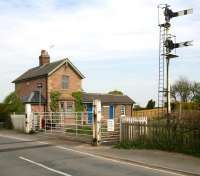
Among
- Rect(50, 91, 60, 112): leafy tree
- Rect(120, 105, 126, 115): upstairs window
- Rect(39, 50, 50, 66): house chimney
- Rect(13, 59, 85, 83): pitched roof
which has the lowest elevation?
Rect(120, 105, 126, 115): upstairs window

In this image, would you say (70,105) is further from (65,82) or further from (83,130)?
(83,130)

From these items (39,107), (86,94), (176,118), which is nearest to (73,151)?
(176,118)

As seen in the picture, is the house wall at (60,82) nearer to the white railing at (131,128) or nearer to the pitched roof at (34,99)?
the pitched roof at (34,99)

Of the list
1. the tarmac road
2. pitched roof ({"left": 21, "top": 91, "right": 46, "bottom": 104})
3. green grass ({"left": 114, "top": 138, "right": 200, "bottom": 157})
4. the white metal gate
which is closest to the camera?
the tarmac road

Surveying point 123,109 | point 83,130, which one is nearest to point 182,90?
point 123,109

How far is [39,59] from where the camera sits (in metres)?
55.8

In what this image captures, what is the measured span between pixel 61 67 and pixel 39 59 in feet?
21.4

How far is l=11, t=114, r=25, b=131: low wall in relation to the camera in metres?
37.2

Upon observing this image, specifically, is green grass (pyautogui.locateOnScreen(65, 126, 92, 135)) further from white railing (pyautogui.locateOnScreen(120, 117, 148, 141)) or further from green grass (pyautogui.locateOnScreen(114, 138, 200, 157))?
green grass (pyautogui.locateOnScreen(114, 138, 200, 157))

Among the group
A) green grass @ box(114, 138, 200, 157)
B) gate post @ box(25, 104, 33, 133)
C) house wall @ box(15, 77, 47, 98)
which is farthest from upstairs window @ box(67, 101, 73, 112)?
green grass @ box(114, 138, 200, 157)

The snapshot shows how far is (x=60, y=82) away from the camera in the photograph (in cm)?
5025

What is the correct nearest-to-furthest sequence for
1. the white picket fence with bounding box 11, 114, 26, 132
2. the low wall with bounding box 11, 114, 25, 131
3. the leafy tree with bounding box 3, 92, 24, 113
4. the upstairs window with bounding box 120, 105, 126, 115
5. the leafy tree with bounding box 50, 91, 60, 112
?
the white picket fence with bounding box 11, 114, 26, 132 → the low wall with bounding box 11, 114, 25, 131 → the leafy tree with bounding box 3, 92, 24, 113 → the leafy tree with bounding box 50, 91, 60, 112 → the upstairs window with bounding box 120, 105, 126, 115

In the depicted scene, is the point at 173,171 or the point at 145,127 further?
the point at 145,127

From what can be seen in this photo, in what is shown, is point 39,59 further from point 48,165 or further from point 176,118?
point 48,165
